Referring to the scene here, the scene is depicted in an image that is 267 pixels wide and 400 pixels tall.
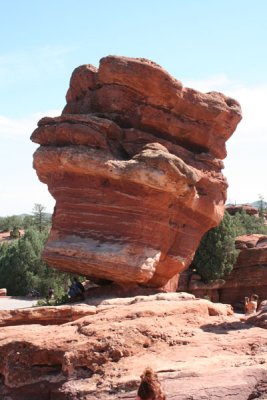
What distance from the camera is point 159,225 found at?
16.0 metres

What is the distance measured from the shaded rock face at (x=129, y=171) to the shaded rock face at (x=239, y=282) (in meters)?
15.2

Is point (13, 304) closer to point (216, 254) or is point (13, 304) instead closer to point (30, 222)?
point (216, 254)

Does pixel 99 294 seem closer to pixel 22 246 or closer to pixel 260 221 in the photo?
pixel 22 246

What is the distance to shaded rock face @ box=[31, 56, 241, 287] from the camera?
1517cm

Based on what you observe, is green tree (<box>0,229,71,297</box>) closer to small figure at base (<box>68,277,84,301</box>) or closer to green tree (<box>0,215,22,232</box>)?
small figure at base (<box>68,277,84,301</box>)

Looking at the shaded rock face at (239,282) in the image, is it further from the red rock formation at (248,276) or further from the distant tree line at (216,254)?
the distant tree line at (216,254)

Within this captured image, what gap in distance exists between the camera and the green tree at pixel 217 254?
32.6 meters

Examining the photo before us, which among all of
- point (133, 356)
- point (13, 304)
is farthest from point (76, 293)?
point (13, 304)

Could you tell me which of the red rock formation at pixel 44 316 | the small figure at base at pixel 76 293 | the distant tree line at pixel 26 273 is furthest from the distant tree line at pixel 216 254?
the red rock formation at pixel 44 316

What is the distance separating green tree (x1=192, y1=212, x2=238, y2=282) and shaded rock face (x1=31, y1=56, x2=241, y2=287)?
48.8 feet

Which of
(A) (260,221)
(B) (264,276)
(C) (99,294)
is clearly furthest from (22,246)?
(A) (260,221)

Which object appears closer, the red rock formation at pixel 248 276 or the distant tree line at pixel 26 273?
the red rock formation at pixel 248 276

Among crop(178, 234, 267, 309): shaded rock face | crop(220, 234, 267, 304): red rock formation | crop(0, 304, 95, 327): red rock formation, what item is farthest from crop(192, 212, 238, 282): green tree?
crop(0, 304, 95, 327): red rock formation

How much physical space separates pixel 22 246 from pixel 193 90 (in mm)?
26462
